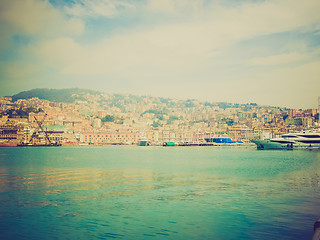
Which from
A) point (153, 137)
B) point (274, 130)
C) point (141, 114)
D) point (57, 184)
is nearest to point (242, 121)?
point (274, 130)

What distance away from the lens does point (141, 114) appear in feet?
636

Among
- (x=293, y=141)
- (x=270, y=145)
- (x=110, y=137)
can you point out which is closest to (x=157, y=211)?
(x=293, y=141)

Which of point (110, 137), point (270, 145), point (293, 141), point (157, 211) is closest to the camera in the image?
point (157, 211)

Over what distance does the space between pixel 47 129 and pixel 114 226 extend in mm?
126507

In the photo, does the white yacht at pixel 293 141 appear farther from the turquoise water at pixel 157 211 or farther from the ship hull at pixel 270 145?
the turquoise water at pixel 157 211

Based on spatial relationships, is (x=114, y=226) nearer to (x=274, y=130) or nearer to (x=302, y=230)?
(x=302, y=230)

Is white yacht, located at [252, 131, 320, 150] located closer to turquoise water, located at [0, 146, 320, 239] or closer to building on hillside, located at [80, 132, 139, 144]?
turquoise water, located at [0, 146, 320, 239]

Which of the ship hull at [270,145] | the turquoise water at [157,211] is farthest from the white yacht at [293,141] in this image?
the turquoise water at [157,211]

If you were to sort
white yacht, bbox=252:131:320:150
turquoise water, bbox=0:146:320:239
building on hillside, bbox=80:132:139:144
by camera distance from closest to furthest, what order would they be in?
1. turquoise water, bbox=0:146:320:239
2. white yacht, bbox=252:131:320:150
3. building on hillside, bbox=80:132:139:144

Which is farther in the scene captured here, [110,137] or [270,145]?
[110,137]

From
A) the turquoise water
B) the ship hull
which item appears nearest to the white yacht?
the ship hull

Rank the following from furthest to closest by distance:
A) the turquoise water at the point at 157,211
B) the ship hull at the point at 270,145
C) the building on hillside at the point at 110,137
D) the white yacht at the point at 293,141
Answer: the building on hillside at the point at 110,137 → the ship hull at the point at 270,145 → the white yacht at the point at 293,141 → the turquoise water at the point at 157,211

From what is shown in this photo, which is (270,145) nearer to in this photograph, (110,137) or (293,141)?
(293,141)

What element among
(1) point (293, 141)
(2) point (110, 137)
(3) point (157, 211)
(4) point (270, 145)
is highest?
(1) point (293, 141)
